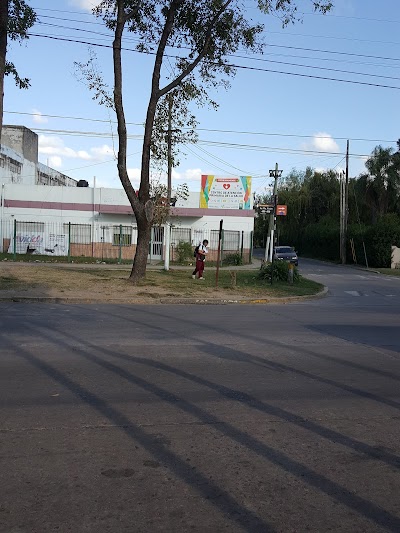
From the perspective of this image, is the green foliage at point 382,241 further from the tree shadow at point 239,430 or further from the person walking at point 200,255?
the tree shadow at point 239,430

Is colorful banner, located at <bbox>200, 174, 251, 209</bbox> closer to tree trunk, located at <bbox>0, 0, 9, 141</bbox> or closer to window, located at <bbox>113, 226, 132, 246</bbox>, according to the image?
window, located at <bbox>113, 226, 132, 246</bbox>

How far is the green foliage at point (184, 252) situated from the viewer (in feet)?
117

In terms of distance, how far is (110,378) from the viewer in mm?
7125

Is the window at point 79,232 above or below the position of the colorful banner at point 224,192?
below

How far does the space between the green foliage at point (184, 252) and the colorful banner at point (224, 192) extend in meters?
3.48

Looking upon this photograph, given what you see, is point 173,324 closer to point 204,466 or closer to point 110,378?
point 110,378

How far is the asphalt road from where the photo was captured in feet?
12.4

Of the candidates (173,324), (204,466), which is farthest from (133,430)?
(173,324)

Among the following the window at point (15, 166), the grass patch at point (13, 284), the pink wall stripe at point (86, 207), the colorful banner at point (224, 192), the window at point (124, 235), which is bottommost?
the grass patch at point (13, 284)

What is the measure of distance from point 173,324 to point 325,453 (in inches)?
287

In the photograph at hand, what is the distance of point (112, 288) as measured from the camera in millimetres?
18391

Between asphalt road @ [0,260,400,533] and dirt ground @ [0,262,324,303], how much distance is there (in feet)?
19.9

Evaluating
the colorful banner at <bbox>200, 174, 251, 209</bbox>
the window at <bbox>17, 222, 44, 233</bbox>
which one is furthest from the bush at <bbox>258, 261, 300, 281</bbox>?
the window at <bbox>17, 222, 44, 233</bbox>

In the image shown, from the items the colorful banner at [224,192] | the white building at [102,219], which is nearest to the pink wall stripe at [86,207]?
the white building at [102,219]
